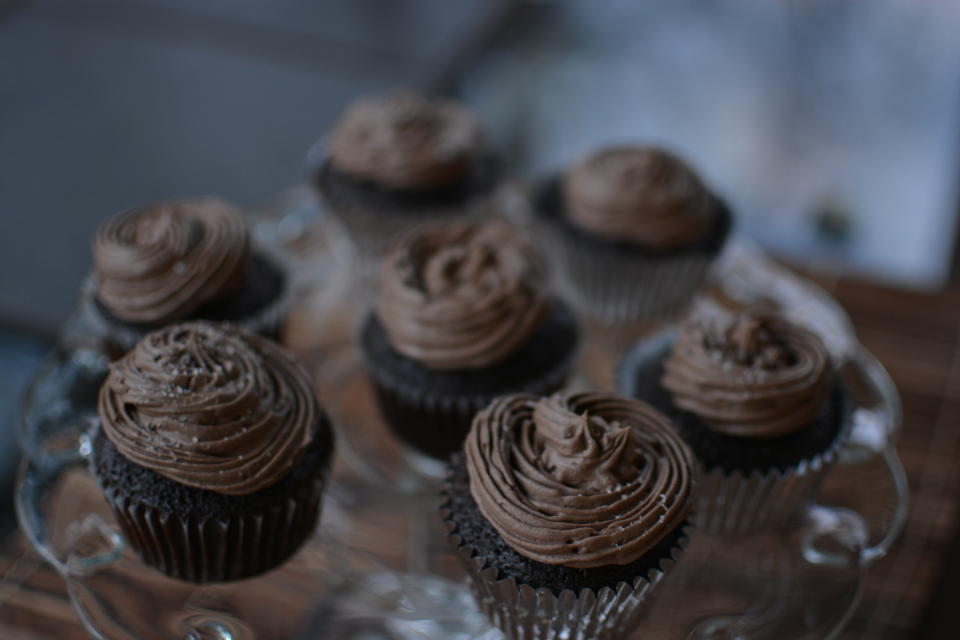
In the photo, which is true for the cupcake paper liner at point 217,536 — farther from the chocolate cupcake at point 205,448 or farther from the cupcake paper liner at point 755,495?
the cupcake paper liner at point 755,495

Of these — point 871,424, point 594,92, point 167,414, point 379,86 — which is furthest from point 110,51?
point 871,424

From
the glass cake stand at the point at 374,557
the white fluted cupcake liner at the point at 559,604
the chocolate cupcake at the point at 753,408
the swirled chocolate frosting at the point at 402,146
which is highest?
the swirled chocolate frosting at the point at 402,146

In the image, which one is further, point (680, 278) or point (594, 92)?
point (594, 92)

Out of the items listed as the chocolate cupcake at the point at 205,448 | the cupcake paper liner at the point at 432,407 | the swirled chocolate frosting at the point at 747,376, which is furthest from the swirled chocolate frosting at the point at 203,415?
the swirled chocolate frosting at the point at 747,376

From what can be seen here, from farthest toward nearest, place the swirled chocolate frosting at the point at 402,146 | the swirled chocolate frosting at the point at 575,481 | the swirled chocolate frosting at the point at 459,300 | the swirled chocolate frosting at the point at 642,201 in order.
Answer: the swirled chocolate frosting at the point at 402,146
the swirled chocolate frosting at the point at 642,201
the swirled chocolate frosting at the point at 459,300
the swirled chocolate frosting at the point at 575,481

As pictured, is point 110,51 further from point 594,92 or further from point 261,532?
point 261,532

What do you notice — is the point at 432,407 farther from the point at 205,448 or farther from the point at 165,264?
the point at 165,264

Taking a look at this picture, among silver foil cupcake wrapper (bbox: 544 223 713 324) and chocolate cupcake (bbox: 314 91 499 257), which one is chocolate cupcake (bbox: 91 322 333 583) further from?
silver foil cupcake wrapper (bbox: 544 223 713 324)
